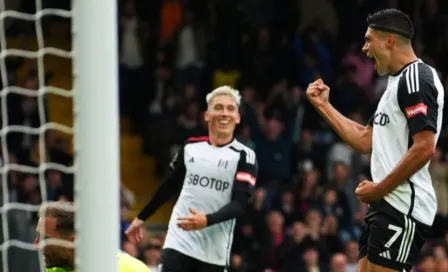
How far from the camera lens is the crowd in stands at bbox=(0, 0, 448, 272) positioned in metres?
15.1

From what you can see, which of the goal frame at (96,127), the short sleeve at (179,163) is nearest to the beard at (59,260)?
the goal frame at (96,127)

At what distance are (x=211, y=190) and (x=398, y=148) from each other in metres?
2.59

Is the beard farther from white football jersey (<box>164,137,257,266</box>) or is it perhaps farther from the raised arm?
white football jersey (<box>164,137,257,266</box>)

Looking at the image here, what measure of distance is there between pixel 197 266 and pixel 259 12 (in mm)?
10908

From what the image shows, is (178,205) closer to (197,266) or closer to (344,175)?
(197,266)

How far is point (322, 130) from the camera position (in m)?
17.8

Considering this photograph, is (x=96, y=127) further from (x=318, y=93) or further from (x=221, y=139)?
(x=221, y=139)

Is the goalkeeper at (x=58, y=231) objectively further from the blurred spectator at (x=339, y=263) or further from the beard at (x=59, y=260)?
the blurred spectator at (x=339, y=263)

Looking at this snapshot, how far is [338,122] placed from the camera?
760cm

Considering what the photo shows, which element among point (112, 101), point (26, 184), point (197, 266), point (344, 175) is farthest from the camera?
point (344, 175)

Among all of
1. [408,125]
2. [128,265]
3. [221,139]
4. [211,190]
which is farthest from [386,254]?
[221,139]

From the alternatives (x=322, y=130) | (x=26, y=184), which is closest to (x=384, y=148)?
(x=26, y=184)

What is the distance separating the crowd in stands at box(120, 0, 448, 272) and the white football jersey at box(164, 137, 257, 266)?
5112 millimetres

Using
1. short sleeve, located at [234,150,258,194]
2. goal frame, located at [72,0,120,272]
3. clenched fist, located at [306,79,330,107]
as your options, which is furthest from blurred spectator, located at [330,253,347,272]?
goal frame, located at [72,0,120,272]
